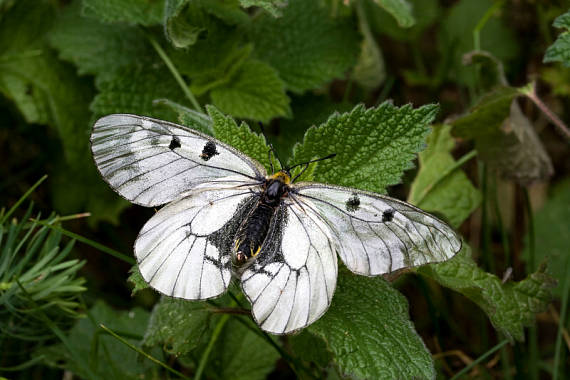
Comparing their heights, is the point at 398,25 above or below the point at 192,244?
above

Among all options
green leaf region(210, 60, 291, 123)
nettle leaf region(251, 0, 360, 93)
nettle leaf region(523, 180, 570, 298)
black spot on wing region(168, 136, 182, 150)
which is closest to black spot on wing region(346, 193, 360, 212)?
black spot on wing region(168, 136, 182, 150)

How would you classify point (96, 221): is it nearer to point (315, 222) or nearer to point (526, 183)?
point (315, 222)

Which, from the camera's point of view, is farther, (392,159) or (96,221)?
(96,221)

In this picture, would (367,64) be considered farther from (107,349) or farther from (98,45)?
(107,349)

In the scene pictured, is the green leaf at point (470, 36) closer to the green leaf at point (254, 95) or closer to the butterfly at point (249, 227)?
the green leaf at point (254, 95)

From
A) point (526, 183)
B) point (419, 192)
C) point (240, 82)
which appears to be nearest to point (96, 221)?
point (240, 82)

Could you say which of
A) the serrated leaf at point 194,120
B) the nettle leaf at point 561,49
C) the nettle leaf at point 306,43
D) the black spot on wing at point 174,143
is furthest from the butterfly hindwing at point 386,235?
the nettle leaf at point 306,43

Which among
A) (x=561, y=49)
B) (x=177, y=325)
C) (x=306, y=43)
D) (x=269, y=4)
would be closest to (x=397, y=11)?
(x=306, y=43)
